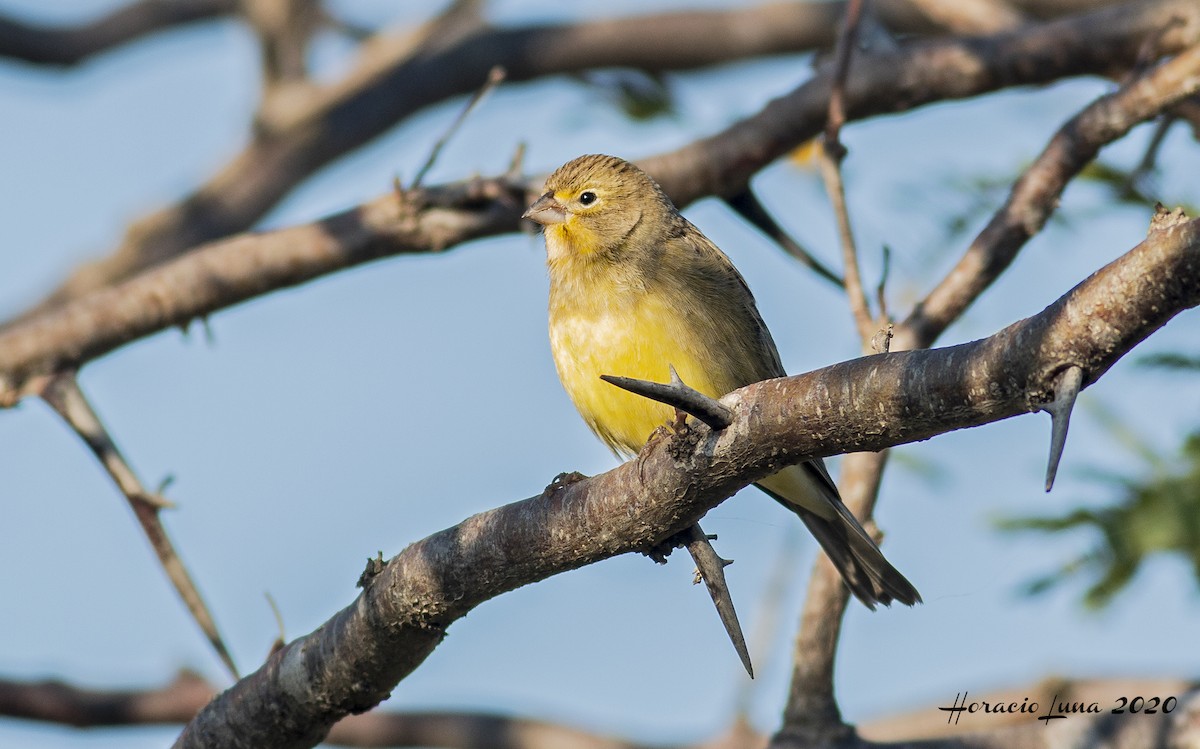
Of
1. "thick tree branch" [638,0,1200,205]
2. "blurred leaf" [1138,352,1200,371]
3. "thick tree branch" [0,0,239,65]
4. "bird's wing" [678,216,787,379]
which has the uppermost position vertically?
"thick tree branch" [0,0,239,65]

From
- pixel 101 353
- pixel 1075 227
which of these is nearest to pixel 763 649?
pixel 1075 227

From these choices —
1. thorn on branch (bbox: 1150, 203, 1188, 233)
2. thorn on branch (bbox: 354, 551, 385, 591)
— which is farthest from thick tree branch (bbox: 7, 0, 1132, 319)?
thorn on branch (bbox: 1150, 203, 1188, 233)

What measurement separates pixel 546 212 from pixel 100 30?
570 cm

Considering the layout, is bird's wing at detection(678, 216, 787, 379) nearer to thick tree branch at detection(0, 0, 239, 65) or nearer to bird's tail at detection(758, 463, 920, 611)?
bird's tail at detection(758, 463, 920, 611)

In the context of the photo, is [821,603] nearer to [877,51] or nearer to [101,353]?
[877,51]

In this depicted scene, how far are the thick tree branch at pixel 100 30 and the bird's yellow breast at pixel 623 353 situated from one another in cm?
602

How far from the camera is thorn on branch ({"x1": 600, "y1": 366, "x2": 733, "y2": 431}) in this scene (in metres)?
2.96

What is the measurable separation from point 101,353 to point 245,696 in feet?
8.25

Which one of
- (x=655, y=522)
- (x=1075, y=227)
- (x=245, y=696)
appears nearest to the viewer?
(x=655, y=522)

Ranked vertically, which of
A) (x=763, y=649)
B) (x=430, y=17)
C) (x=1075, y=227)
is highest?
(x=430, y=17)

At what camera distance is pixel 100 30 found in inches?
391

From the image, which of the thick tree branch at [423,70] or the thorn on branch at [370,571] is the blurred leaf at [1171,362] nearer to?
the thorn on branch at [370,571]

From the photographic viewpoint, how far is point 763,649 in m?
6.57

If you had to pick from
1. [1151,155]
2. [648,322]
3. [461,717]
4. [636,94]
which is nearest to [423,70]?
[636,94]
